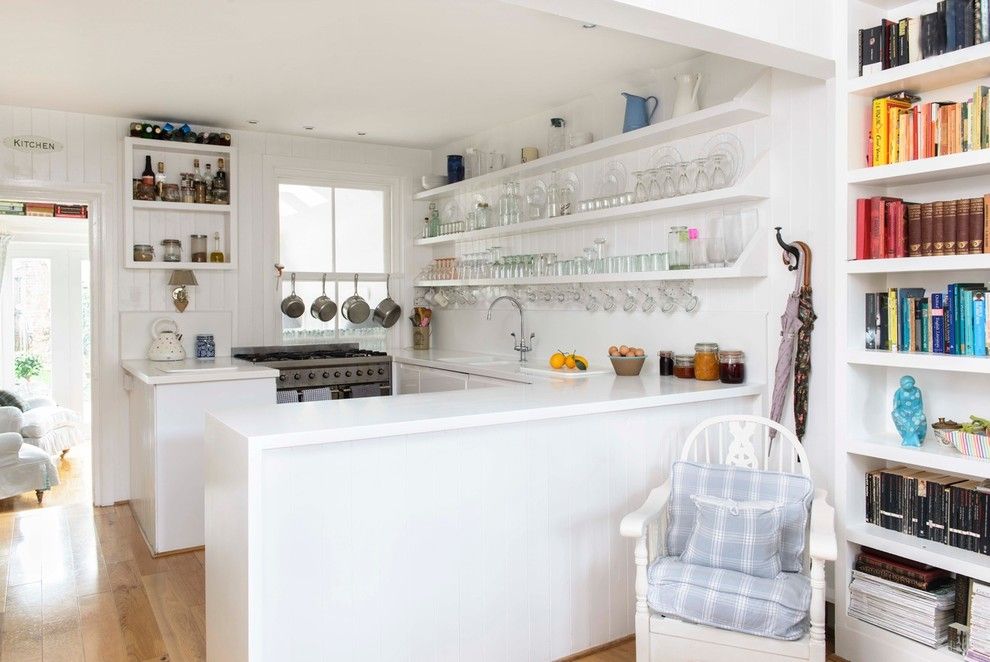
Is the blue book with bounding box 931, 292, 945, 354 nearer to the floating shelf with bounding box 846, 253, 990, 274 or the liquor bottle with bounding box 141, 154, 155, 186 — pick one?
the floating shelf with bounding box 846, 253, 990, 274

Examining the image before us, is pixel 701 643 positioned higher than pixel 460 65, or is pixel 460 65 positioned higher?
pixel 460 65

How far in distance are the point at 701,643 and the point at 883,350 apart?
1254mm

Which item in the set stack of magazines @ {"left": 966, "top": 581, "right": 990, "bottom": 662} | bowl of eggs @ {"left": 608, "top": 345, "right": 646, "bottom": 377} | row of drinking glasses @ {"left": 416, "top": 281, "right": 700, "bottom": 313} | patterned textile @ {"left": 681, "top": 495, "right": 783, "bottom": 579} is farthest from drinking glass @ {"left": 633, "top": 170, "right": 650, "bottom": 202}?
stack of magazines @ {"left": 966, "top": 581, "right": 990, "bottom": 662}

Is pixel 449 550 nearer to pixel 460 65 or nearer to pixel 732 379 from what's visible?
pixel 732 379

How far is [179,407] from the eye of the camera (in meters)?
3.98

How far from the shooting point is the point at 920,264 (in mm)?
2514

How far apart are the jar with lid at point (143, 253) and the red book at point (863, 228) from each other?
13.4ft

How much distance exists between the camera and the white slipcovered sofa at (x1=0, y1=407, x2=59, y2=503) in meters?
4.68

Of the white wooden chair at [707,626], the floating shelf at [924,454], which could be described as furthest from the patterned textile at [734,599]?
the floating shelf at [924,454]

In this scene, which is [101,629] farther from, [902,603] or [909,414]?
[909,414]

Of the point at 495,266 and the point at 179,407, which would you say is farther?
the point at 495,266

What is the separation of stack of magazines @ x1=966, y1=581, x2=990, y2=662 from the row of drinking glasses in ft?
5.51

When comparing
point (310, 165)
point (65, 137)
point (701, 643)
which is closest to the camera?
point (701, 643)

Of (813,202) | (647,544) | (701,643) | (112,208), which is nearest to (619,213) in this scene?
(813,202)
